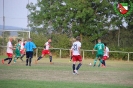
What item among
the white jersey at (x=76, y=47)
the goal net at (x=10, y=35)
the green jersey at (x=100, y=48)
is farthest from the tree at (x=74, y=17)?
the white jersey at (x=76, y=47)

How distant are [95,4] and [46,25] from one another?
24.8 feet

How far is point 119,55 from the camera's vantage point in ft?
151

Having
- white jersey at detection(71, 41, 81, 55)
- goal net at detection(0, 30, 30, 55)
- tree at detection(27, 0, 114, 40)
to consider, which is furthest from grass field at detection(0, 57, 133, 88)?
tree at detection(27, 0, 114, 40)

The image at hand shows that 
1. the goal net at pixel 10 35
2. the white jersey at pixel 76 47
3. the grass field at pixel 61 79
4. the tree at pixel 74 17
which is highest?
the tree at pixel 74 17

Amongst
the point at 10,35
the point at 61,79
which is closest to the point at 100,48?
the point at 61,79

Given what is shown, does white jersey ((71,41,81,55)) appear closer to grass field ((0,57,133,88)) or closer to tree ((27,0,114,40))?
grass field ((0,57,133,88))

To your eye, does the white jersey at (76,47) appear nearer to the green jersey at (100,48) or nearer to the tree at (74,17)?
A: the green jersey at (100,48)

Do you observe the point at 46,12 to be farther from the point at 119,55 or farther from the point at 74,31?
the point at 119,55

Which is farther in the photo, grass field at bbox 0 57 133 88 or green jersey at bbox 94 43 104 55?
green jersey at bbox 94 43 104 55

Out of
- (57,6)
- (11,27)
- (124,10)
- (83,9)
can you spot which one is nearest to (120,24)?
(124,10)

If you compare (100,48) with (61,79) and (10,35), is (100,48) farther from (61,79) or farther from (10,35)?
(10,35)

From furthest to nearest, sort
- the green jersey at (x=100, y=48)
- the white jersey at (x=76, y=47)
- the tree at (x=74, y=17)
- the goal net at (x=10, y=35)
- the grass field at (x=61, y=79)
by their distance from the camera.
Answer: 1. the tree at (x=74, y=17)
2. the goal net at (x=10, y=35)
3. the green jersey at (x=100, y=48)
4. the white jersey at (x=76, y=47)
5. the grass field at (x=61, y=79)

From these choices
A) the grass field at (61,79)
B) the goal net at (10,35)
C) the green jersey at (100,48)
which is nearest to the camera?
the grass field at (61,79)

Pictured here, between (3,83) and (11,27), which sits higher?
(11,27)
